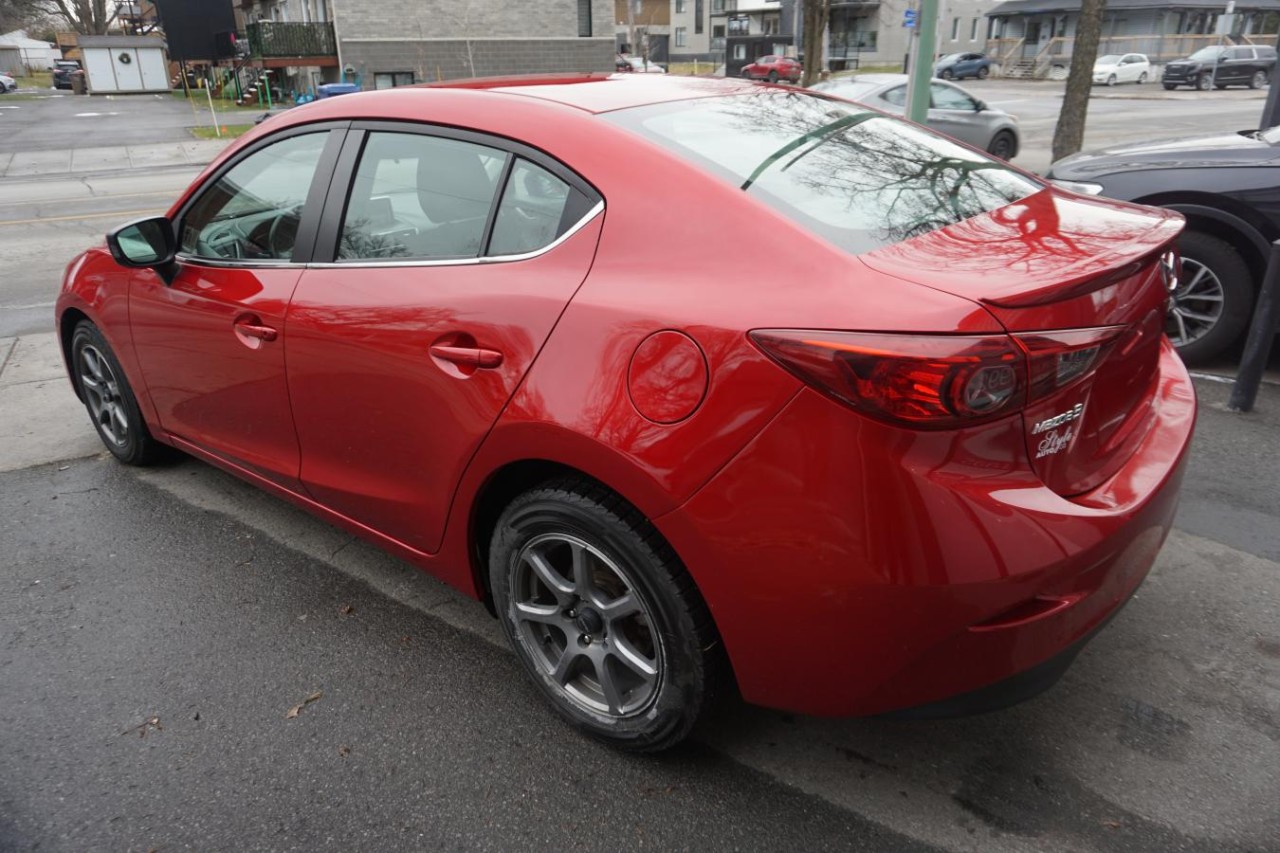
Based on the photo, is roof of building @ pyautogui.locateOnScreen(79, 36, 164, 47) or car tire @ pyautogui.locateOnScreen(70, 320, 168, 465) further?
roof of building @ pyautogui.locateOnScreen(79, 36, 164, 47)

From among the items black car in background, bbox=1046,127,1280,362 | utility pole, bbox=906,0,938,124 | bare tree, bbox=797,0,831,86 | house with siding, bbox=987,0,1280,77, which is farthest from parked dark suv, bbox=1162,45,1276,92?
black car in background, bbox=1046,127,1280,362

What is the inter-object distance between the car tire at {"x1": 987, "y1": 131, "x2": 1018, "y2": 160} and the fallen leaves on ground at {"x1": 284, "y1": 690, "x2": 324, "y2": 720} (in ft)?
49.2

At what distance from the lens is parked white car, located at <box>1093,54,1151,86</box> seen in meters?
41.8

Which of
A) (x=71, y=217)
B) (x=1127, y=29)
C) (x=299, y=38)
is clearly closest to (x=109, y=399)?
(x=71, y=217)

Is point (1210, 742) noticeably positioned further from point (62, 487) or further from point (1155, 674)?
point (62, 487)

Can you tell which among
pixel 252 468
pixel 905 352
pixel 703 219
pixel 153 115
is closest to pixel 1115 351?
pixel 905 352

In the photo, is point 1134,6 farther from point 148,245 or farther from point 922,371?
point 922,371

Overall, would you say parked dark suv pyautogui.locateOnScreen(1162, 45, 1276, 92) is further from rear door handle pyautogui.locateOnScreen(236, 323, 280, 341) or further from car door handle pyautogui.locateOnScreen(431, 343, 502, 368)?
car door handle pyautogui.locateOnScreen(431, 343, 502, 368)

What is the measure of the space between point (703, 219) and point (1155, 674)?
190cm

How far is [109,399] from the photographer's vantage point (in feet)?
13.9

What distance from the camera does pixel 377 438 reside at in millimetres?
2738

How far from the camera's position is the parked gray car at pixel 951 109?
1393cm

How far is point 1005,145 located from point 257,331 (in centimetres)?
1516

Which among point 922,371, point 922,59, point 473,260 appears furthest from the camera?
point 922,59
